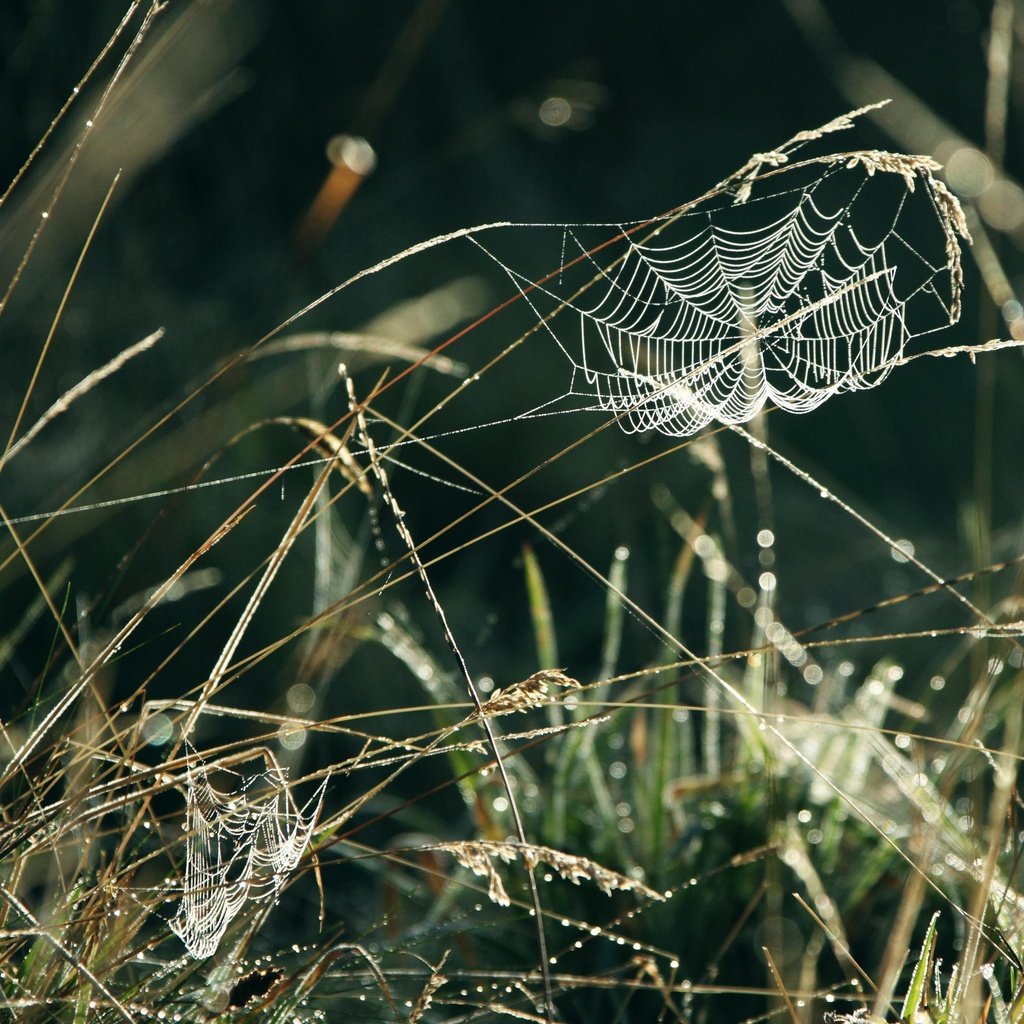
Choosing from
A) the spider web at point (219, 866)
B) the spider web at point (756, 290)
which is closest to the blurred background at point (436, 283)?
the spider web at point (756, 290)

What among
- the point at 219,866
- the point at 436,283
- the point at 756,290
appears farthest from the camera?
the point at 436,283

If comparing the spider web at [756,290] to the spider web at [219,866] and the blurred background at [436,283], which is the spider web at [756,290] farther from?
the spider web at [219,866]

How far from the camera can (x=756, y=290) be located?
179 cm

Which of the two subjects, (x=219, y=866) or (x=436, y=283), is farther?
(x=436, y=283)

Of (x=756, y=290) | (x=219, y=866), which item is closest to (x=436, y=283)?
(x=756, y=290)

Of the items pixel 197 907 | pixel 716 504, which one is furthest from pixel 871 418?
pixel 197 907

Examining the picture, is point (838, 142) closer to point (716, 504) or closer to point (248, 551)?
point (716, 504)

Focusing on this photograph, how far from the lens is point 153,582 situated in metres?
2.55

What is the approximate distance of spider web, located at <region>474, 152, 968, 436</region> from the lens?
1.44 metres

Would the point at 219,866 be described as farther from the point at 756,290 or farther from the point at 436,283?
the point at 436,283

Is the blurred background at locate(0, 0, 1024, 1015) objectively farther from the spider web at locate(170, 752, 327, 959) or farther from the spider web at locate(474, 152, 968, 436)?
the spider web at locate(170, 752, 327, 959)

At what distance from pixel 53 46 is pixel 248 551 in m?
1.69

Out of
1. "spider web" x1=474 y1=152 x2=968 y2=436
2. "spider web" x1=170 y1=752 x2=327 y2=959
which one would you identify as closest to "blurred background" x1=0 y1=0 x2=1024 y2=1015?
"spider web" x1=474 y1=152 x2=968 y2=436

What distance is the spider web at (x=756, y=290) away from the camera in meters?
1.44
